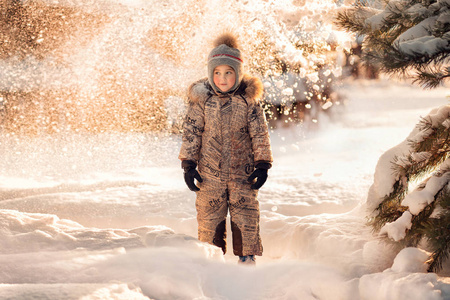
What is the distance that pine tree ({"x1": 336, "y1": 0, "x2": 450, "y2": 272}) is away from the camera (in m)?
2.30

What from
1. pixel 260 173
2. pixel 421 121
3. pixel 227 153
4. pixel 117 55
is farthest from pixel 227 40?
pixel 117 55

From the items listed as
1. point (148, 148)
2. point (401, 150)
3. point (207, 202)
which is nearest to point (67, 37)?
point (148, 148)

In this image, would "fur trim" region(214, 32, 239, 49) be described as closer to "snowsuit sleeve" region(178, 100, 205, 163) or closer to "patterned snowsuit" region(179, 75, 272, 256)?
"patterned snowsuit" region(179, 75, 272, 256)

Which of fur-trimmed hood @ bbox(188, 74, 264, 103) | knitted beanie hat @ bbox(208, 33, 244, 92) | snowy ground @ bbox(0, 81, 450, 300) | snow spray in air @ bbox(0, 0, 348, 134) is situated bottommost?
snowy ground @ bbox(0, 81, 450, 300)

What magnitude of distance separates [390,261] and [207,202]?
4.23 feet

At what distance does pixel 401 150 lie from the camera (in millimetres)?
3150

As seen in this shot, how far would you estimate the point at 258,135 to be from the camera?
327 centimetres

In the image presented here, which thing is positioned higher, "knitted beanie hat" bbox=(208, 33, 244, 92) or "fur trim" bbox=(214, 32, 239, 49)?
"fur trim" bbox=(214, 32, 239, 49)

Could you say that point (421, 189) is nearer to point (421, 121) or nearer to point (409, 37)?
point (421, 121)

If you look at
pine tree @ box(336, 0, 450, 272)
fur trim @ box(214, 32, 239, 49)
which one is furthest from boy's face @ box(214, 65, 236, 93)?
pine tree @ box(336, 0, 450, 272)

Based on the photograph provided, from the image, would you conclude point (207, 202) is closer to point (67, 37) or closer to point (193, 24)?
point (193, 24)

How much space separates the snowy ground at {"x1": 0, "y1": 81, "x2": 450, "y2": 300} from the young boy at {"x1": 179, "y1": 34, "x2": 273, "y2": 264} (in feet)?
0.92

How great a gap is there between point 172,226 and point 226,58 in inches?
76.5

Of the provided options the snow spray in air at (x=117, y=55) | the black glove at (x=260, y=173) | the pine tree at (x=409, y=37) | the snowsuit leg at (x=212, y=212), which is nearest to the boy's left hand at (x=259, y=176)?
the black glove at (x=260, y=173)
